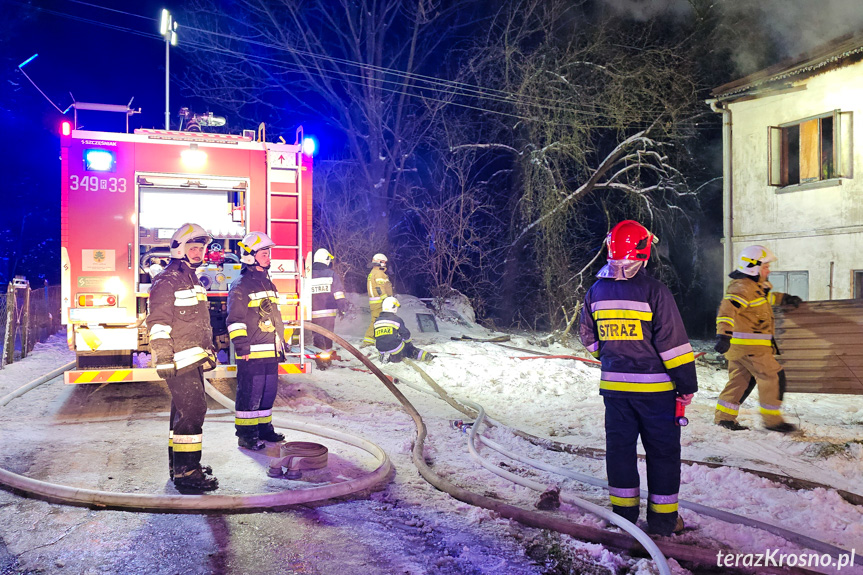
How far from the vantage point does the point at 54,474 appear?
4.75 meters

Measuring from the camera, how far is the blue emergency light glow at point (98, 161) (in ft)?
21.8

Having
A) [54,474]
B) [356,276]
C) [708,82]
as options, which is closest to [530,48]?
[708,82]

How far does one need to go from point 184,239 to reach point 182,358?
0.91 meters

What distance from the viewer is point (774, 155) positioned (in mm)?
12680

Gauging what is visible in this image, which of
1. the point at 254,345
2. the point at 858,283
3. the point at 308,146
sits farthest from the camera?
the point at 858,283

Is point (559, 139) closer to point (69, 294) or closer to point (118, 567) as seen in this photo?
point (69, 294)

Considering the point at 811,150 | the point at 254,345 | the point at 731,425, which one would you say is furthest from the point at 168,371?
the point at 811,150

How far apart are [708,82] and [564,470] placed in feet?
44.9

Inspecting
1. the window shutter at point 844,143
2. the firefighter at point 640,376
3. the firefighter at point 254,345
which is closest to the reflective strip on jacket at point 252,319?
the firefighter at point 254,345

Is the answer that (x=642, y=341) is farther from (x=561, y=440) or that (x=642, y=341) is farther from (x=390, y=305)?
(x=390, y=305)

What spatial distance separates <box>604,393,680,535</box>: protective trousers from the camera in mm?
3811

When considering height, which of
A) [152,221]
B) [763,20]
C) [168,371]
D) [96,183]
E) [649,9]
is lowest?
[168,371]

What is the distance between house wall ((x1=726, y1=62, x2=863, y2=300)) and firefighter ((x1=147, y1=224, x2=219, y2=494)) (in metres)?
11.1

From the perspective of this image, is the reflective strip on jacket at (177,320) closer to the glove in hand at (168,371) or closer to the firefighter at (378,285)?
the glove in hand at (168,371)
